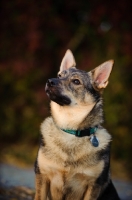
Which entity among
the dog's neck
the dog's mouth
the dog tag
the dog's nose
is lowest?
the dog tag

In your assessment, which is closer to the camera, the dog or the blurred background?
the dog

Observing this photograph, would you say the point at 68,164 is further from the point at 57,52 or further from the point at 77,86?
the point at 57,52

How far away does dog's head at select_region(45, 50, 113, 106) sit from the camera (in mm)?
5438

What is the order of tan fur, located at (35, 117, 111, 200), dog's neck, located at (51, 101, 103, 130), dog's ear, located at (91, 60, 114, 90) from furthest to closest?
dog's ear, located at (91, 60, 114, 90), dog's neck, located at (51, 101, 103, 130), tan fur, located at (35, 117, 111, 200)

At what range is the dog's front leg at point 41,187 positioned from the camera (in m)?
5.27

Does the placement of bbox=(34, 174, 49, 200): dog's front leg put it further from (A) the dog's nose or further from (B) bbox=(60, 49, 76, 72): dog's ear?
(B) bbox=(60, 49, 76, 72): dog's ear

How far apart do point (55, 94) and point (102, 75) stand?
76 cm

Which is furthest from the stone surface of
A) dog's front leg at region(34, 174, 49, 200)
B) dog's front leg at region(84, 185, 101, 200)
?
dog's front leg at region(84, 185, 101, 200)

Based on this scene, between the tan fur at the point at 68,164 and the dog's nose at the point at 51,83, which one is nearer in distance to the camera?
the tan fur at the point at 68,164

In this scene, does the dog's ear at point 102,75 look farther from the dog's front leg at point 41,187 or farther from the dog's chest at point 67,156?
the dog's front leg at point 41,187

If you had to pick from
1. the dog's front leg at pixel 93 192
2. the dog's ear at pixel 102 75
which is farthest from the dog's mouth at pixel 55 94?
the dog's front leg at pixel 93 192

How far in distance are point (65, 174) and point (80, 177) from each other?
0.18 metres

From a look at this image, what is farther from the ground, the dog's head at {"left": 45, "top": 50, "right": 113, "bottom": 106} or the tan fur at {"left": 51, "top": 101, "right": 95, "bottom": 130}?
the dog's head at {"left": 45, "top": 50, "right": 113, "bottom": 106}

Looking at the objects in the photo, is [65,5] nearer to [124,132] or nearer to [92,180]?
[124,132]
